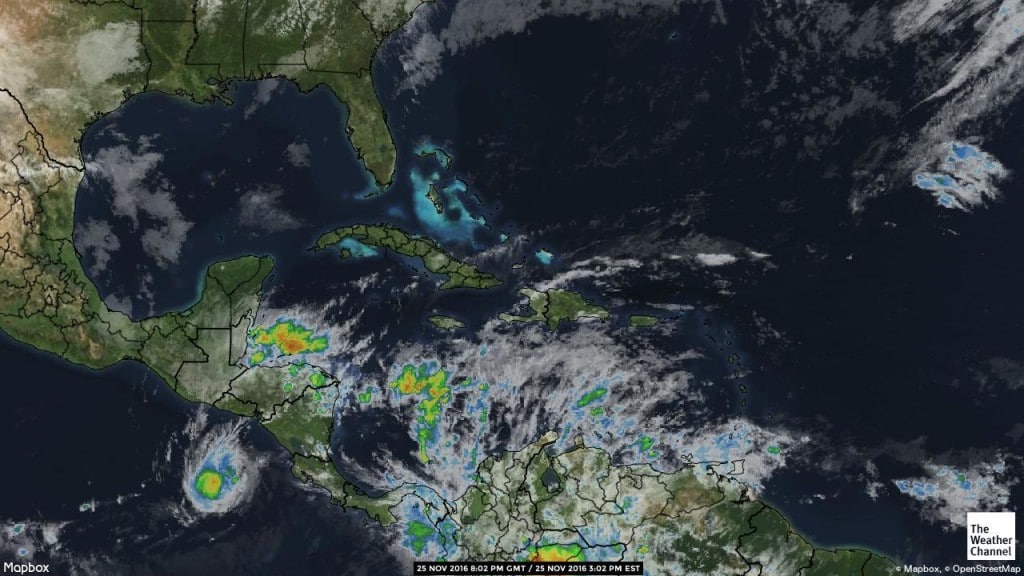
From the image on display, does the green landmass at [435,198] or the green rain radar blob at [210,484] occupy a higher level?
the green landmass at [435,198]

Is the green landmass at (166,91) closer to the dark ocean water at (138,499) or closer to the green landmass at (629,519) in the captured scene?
the dark ocean water at (138,499)

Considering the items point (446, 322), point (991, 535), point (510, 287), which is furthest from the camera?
point (446, 322)

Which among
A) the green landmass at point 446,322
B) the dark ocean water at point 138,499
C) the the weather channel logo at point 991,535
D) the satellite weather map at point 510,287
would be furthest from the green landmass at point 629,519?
the green landmass at point 446,322

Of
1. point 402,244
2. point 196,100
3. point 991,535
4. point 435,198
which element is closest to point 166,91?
point 196,100

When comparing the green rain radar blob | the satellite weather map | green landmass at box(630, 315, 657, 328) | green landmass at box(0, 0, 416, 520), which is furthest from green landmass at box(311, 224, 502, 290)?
the green rain radar blob

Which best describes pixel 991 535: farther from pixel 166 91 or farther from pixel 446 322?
pixel 166 91
